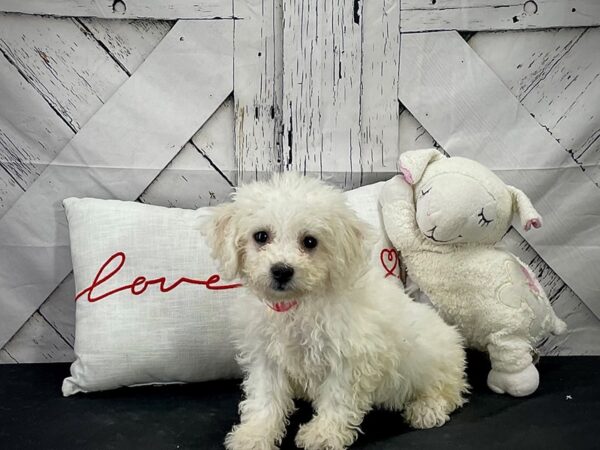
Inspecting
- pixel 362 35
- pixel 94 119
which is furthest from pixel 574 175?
pixel 94 119

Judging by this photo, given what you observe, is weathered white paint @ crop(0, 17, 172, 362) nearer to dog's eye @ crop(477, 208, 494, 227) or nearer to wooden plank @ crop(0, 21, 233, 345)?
wooden plank @ crop(0, 21, 233, 345)

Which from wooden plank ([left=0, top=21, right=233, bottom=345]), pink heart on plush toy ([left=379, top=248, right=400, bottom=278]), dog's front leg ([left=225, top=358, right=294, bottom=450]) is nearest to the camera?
dog's front leg ([left=225, top=358, right=294, bottom=450])

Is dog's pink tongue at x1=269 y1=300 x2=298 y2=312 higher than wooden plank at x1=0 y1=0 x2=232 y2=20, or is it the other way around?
wooden plank at x1=0 y1=0 x2=232 y2=20

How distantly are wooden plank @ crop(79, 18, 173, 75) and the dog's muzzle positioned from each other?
0.87m

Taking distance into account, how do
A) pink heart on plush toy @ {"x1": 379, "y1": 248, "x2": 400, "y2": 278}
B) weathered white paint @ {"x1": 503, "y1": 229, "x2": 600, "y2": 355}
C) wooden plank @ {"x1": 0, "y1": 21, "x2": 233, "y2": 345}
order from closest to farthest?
A: pink heart on plush toy @ {"x1": 379, "y1": 248, "x2": 400, "y2": 278}
wooden plank @ {"x1": 0, "y1": 21, "x2": 233, "y2": 345}
weathered white paint @ {"x1": 503, "y1": 229, "x2": 600, "y2": 355}

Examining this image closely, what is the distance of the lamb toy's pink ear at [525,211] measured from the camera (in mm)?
1642

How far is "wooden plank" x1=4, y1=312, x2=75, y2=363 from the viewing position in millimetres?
1972

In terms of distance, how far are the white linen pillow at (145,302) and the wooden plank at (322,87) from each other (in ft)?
1.04

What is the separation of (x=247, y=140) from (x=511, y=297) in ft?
2.61

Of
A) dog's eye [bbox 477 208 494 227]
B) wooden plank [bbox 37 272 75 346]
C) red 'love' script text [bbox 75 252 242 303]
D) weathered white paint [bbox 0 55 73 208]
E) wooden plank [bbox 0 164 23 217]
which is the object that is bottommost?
wooden plank [bbox 37 272 75 346]

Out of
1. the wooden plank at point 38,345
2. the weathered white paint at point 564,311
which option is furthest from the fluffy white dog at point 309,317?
the wooden plank at point 38,345

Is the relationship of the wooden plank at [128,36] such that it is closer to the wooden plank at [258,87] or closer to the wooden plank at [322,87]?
the wooden plank at [258,87]

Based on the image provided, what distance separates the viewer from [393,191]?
175 centimetres

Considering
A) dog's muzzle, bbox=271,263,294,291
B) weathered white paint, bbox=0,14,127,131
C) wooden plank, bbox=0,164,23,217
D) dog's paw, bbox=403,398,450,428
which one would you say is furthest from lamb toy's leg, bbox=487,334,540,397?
wooden plank, bbox=0,164,23,217
